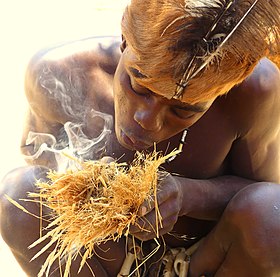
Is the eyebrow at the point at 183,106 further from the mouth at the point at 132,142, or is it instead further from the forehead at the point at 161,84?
the mouth at the point at 132,142

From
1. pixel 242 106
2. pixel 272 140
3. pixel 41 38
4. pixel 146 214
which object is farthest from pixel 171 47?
pixel 41 38

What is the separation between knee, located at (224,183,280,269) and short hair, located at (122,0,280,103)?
51 centimetres

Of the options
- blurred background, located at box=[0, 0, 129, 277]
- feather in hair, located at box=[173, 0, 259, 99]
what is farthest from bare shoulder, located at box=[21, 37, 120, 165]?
blurred background, located at box=[0, 0, 129, 277]

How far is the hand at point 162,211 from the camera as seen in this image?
7.09 ft

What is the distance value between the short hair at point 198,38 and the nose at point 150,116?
75 millimetres

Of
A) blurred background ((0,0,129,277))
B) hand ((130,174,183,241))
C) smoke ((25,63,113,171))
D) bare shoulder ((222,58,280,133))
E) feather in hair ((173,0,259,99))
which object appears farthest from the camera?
blurred background ((0,0,129,277))

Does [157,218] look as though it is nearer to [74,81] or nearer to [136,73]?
[136,73]

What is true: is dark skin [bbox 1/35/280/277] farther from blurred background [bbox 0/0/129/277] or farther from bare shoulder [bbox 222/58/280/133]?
blurred background [bbox 0/0/129/277]

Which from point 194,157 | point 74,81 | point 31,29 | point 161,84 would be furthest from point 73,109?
point 31,29

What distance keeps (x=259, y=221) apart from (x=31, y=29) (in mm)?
3394

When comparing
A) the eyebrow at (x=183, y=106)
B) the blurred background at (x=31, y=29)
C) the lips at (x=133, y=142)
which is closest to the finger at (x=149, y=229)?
the lips at (x=133, y=142)

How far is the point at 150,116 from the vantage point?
212 cm

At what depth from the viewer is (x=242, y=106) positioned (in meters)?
2.57

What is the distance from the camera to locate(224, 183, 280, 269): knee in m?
2.36
